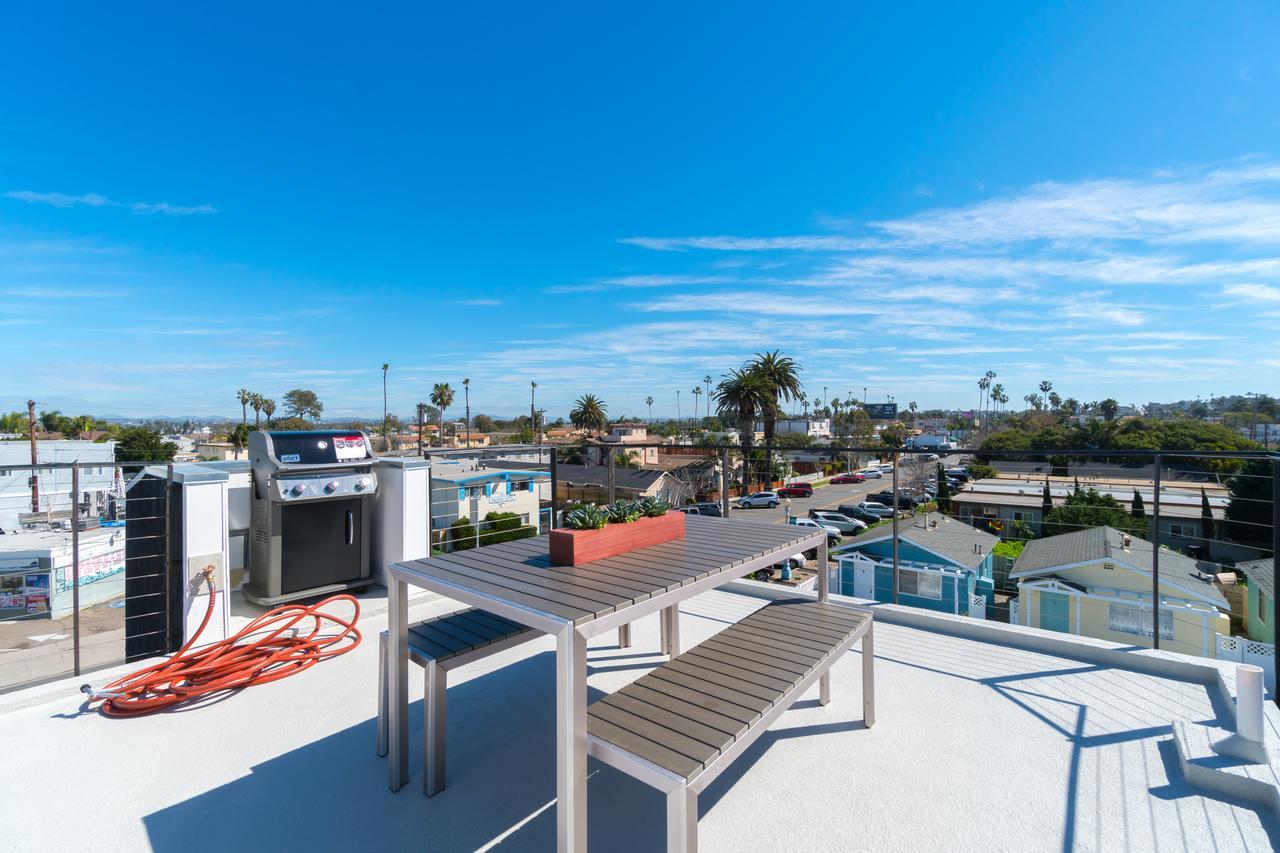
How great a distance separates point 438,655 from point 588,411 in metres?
42.9

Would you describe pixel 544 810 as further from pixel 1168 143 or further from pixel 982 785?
pixel 1168 143

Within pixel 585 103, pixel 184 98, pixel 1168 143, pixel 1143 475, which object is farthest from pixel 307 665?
pixel 1168 143

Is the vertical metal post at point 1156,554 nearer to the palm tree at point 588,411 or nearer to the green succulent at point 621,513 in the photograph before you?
the green succulent at point 621,513

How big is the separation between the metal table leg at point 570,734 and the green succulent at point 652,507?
0.89 metres

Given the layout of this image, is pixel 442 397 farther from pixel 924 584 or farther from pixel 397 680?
pixel 397 680

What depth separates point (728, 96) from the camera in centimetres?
1086

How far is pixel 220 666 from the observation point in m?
2.45

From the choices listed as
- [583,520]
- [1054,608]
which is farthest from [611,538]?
[1054,608]

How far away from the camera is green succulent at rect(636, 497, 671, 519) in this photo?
6.86 feet

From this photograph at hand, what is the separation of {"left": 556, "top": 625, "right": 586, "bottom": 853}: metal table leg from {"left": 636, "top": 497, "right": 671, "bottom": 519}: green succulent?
2.93 feet

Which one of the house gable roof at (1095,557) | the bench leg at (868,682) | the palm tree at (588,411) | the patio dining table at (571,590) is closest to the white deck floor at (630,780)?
the bench leg at (868,682)

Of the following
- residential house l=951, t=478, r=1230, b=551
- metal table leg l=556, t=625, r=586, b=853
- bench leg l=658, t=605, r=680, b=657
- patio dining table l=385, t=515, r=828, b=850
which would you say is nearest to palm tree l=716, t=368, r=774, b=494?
residential house l=951, t=478, r=1230, b=551

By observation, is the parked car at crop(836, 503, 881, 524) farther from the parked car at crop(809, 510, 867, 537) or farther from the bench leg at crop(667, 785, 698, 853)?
the bench leg at crop(667, 785, 698, 853)

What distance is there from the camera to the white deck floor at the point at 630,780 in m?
1.52
